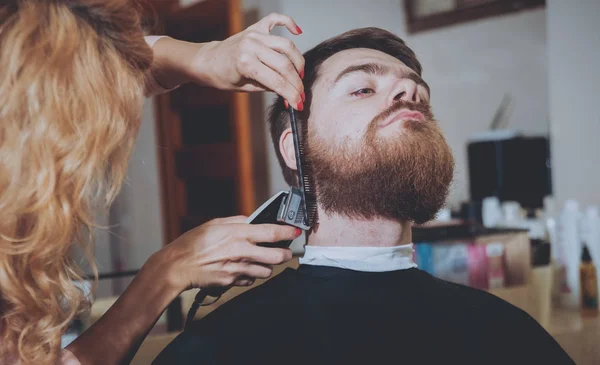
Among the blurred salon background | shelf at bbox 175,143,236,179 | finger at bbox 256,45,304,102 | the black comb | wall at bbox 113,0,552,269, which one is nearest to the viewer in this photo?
finger at bbox 256,45,304,102

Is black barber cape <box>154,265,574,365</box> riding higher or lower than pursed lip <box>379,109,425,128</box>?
lower

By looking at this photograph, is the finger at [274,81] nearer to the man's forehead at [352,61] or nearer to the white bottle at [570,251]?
the man's forehead at [352,61]

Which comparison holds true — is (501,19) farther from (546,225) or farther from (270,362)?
(270,362)

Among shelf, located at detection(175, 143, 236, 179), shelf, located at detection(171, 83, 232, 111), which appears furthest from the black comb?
shelf, located at detection(171, 83, 232, 111)

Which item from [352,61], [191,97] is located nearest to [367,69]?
[352,61]

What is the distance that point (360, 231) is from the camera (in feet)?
3.91

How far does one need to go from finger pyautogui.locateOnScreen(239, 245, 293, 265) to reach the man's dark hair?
30 centimetres

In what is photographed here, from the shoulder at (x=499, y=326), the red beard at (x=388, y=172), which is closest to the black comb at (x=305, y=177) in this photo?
the red beard at (x=388, y=172)

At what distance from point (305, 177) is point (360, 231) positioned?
0.16 m

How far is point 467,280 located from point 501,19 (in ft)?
3.93

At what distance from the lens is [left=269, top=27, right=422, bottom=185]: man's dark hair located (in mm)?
1268

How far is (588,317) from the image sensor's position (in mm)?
1823

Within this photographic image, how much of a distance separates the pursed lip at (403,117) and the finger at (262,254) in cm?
34

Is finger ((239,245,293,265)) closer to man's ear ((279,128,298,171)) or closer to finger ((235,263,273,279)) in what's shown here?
finger ((235,263,273,279))
